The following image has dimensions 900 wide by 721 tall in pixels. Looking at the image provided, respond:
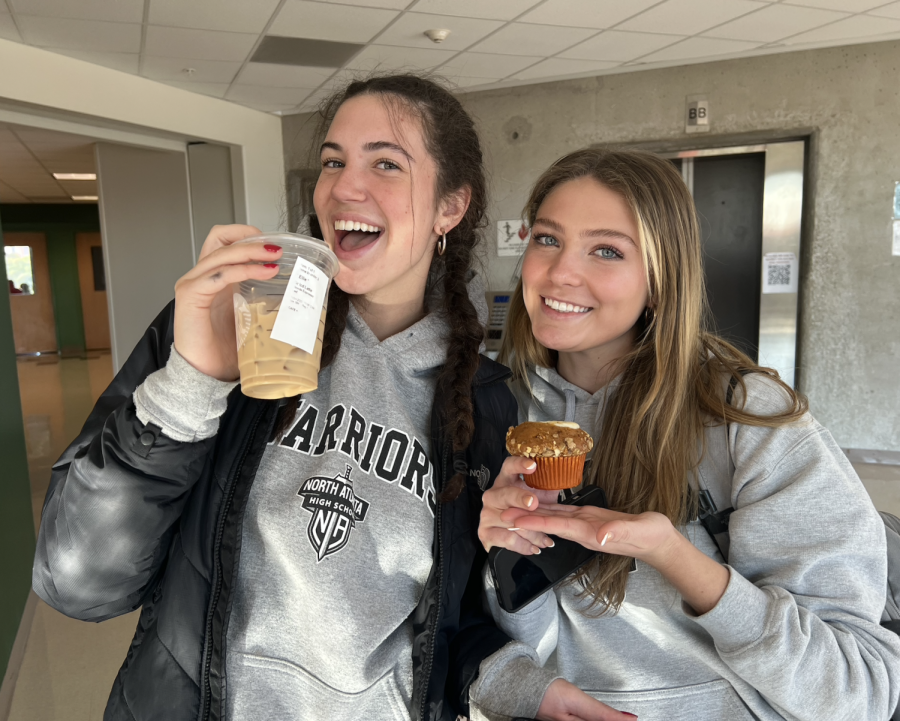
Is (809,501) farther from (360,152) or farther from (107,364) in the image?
(107,364)

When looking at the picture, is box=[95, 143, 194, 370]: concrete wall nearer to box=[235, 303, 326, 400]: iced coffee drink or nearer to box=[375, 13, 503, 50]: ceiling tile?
box=[375, 13, 503, 50]: ceiling tile

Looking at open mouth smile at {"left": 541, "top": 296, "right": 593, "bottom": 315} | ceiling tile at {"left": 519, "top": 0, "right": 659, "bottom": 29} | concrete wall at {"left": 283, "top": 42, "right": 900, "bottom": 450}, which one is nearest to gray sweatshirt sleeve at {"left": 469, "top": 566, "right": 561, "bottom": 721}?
open mouth smile at {"left": 541, "top": 296, "right": 593, "bottom": 315}

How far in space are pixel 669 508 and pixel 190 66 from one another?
5312 millimetres

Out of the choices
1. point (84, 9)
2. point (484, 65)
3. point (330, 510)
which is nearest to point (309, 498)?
point (330, 510)

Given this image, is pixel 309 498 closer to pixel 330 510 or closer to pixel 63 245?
pixel 330 510

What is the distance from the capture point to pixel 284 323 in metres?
0.96

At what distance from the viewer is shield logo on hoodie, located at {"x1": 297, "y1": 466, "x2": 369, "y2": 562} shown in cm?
116

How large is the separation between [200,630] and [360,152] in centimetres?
97

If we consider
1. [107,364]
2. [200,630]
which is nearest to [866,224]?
[200,630]

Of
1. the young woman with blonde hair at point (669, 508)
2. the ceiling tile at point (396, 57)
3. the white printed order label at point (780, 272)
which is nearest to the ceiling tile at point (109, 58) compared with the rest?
the ceiling tile at point (396, 57)

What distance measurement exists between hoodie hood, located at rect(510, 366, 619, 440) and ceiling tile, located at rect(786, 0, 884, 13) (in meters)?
3.89

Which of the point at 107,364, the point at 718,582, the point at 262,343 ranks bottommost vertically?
the point at 107,364

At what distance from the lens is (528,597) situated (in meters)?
1.17

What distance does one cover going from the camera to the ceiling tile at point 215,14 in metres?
3.94
